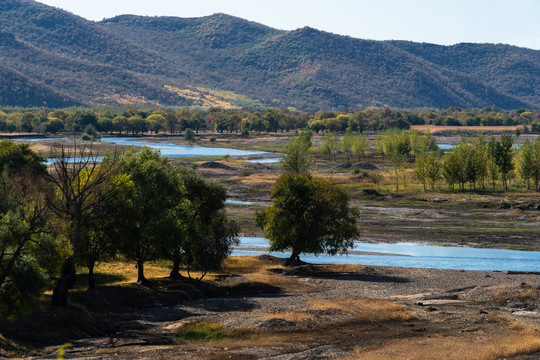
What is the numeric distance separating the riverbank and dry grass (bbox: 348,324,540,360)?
7cm

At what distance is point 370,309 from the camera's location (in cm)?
5519

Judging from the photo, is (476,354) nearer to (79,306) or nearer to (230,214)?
(79,306)

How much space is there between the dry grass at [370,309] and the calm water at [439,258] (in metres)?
26.5

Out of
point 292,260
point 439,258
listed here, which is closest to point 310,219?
point 292,260

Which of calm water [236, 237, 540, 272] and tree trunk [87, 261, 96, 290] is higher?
tree trunk [87, 261, 96, 290]

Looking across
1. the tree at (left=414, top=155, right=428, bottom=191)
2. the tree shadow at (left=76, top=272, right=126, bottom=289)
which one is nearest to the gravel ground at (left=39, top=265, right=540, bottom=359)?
the tree shadow at (left=76, top=272, right=126, bottom=289)

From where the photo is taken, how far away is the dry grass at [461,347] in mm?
41688

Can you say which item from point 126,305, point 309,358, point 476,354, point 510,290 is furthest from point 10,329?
point 510,290

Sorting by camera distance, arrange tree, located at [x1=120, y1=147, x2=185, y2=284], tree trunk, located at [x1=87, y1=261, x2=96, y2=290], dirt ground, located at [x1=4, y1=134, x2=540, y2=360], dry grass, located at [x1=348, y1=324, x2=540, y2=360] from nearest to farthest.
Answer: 1. dry grass, located at [x1=348, y1=324, x2=540, y2=360]
2. dirt ground, located at [x1=4, y1=134, x2=540, y2=360]
3. tree trunk, located at [x1=87, y1=261, x2=96, y2=290]
4. tree, located at [x1=120, y1=147, x2=185, y2=284]

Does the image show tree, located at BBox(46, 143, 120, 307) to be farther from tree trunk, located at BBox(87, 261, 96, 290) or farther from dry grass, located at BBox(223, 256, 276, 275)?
dry grass, located at BBox(223, 256, 276, 275)

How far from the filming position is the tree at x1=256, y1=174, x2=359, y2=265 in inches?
3019

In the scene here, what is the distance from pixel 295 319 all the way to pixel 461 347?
13.3m

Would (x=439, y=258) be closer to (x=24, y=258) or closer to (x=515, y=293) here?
(x=515, y=293)

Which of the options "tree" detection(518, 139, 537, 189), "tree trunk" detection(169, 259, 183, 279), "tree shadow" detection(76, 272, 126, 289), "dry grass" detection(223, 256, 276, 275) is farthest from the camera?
"tree" detection(518, 139, 537, 189)
